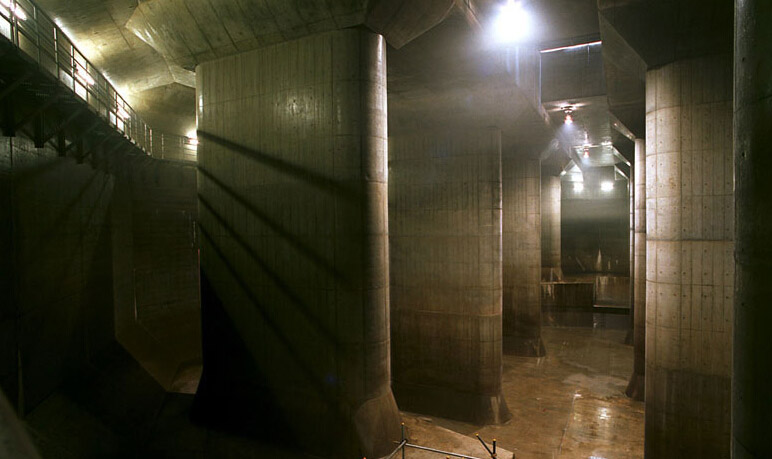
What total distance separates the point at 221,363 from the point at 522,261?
15170mm

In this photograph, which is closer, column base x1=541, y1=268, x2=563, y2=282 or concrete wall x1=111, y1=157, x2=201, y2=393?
concrete wall x1=111, y1=157, x2=201, y2=393

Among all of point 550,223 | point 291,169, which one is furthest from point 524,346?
point 291,169

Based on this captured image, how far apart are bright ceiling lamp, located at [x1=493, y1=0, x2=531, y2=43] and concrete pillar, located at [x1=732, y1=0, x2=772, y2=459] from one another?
7.49 m

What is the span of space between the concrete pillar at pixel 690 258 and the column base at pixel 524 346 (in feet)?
38.4

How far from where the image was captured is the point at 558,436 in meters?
12.4

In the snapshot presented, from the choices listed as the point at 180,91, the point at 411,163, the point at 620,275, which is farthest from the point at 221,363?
the point at 620,275

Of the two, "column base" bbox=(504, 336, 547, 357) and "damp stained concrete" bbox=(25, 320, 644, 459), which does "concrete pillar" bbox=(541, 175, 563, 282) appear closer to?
"column base" bbox=(504, 336, 547, 357)

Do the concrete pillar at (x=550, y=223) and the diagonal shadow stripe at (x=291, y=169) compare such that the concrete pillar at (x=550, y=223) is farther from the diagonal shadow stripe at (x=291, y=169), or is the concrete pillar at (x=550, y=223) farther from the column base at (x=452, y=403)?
the diagonal shadow stripe at (x=291, y=169)

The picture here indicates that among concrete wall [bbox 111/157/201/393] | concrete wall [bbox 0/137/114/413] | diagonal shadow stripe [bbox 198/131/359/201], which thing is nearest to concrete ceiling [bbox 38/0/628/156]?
diagonal shadow stripe [bbox 198/131/359/201]

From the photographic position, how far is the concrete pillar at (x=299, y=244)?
8.30 m

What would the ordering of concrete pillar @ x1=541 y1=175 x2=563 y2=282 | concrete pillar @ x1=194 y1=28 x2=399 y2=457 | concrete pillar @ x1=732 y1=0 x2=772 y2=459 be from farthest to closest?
1. concrete pillar @ x1=541 y1=175 x2=563 y2=282
2. concrete pillar @ x1=194 y1=28 x2=399 y2=457
3. concrete pillar @ x1=732 y1=0 x2=772 y2=459

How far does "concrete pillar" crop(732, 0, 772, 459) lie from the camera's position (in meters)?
2.80

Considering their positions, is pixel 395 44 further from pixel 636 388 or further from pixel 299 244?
pixel 636 388

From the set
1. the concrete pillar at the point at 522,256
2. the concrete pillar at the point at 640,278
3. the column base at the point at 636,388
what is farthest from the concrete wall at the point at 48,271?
the concrete pillar at the point at 640,278
